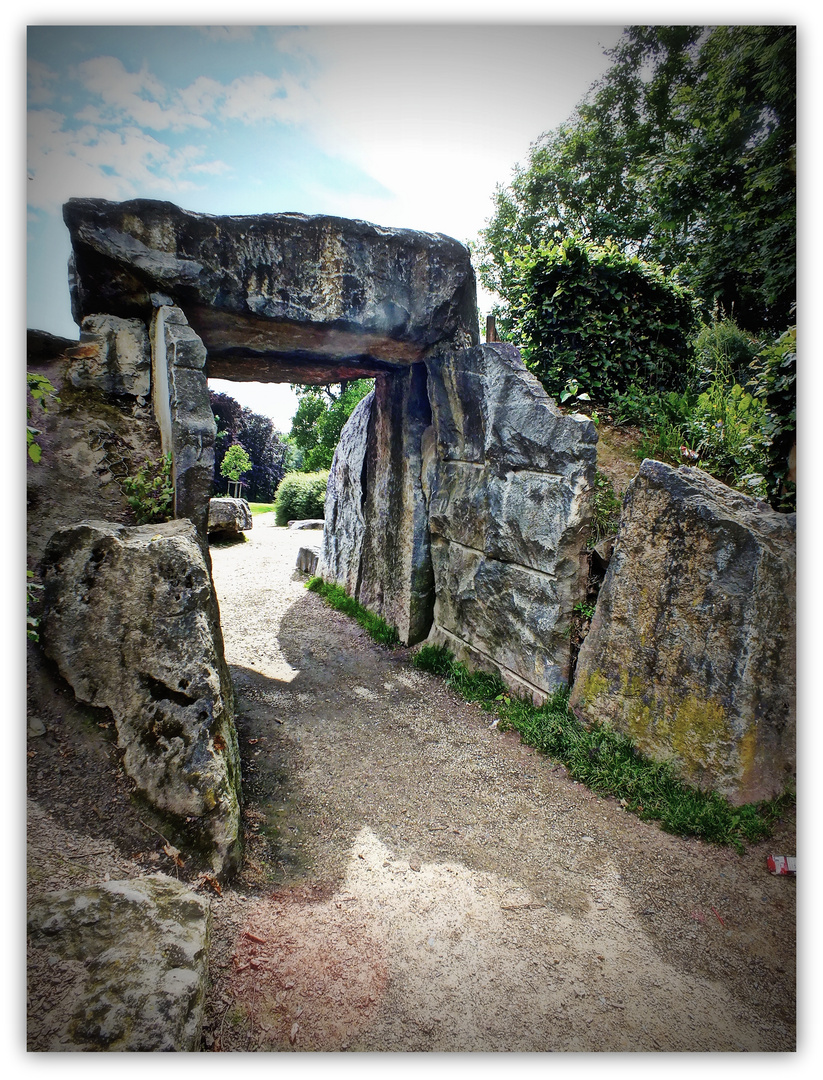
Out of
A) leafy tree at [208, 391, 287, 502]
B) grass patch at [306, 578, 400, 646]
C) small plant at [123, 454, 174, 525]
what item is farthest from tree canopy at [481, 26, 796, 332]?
leafy tree at [208, 391, 287, 502]

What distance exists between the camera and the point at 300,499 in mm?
15047

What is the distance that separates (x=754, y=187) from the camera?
2.63m

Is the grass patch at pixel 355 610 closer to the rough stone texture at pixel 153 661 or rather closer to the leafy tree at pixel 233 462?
the rough stone texture at pixel 153 661

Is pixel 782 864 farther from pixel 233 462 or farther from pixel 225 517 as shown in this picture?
pixel 233 462

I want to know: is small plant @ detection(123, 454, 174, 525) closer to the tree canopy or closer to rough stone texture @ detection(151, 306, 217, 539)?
rough stone texture @ detection(151, 306, 217, 539)

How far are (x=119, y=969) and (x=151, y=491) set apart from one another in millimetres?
2541

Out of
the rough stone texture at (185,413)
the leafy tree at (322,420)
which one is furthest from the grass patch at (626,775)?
the leafy tree at (322,420)

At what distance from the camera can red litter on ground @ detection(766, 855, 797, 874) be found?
101 inches

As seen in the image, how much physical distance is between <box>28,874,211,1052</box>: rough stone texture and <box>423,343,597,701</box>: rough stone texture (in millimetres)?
2831

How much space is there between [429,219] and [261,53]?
1.14 meters

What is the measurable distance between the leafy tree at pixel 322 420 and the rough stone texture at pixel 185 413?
1057 centimetres

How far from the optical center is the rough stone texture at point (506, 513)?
3.85m

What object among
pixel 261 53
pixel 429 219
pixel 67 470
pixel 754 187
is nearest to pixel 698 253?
pixel 754 187

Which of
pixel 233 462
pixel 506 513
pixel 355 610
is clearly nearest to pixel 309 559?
pixel 355 610
